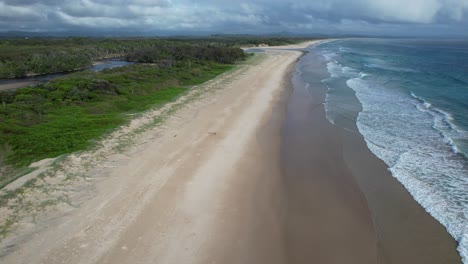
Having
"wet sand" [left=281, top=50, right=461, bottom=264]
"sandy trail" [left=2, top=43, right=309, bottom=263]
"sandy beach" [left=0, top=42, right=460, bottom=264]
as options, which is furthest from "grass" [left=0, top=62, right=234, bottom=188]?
"wet sand" [left=281, top=50, right=461, bottom=264]

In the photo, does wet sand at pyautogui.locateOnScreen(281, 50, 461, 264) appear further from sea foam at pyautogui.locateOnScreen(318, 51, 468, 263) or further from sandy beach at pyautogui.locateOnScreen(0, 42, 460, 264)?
sea foam at pyautogui.locateOnScreen(318, 51, 468, 263)

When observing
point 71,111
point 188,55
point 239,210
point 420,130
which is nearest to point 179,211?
point 239,210

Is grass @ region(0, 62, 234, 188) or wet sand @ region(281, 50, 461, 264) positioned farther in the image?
grass @ region(0, 62, 234, 188)

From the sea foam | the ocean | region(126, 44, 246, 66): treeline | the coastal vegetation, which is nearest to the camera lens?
the sea foam

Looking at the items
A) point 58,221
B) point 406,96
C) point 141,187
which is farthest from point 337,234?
point 406,96

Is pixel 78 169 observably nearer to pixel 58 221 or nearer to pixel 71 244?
pixel 58 221

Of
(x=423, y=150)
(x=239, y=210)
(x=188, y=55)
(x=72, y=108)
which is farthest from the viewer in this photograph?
(x=188, y=55)

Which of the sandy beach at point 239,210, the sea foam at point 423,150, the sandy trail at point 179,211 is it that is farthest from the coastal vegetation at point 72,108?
the sea foam at point 423,150

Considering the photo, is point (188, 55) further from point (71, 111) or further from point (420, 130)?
point (420, 130)
